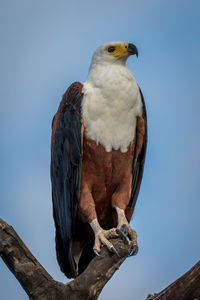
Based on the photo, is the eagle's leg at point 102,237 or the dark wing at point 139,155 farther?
the dark wing at point 139,155

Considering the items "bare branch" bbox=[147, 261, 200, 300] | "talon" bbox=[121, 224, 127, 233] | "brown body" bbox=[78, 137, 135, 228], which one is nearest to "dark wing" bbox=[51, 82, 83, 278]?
"brown body" bbox=[78, 137, 135, 228]

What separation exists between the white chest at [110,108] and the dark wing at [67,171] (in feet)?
0.43

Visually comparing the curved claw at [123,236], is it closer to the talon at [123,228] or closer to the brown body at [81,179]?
the talon at [123,228]

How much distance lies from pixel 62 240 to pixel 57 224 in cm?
19

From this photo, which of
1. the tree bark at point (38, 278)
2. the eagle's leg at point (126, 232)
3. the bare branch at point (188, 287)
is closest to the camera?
the bare branch at point (188, 287)

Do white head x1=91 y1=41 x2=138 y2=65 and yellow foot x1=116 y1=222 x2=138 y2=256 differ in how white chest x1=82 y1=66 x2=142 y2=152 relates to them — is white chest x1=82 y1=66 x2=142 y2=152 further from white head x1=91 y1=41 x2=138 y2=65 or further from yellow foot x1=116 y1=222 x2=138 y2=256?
yellow foot x1=116 y1=222 x2=138 y2=256

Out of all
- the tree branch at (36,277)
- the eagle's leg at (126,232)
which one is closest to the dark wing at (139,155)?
the eagle's leg at (126,232)

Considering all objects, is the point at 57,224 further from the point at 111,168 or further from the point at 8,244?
the point at 8,244

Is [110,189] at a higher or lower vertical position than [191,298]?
higher

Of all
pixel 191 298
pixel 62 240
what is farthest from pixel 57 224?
pixel 191 298

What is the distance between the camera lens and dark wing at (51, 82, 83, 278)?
508 centimetres

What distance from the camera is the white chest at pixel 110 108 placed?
5051 millimetres

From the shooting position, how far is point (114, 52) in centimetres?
541

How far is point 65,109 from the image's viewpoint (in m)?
5.24
